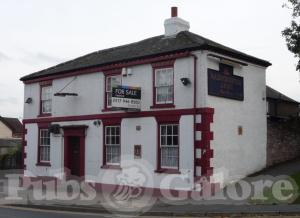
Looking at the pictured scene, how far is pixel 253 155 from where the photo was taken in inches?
824

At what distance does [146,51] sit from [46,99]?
691 centimetres

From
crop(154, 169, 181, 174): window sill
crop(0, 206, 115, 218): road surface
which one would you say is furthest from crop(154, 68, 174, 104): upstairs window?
crop(0, 206, 115, 218): road surface

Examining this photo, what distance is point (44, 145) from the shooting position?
2505 centimetres

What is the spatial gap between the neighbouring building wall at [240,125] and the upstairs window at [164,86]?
139 centimetres

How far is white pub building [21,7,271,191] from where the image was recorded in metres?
18.6

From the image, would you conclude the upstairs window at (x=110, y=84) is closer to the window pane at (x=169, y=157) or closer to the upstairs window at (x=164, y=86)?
the upstairs window at (x=164, y=86)

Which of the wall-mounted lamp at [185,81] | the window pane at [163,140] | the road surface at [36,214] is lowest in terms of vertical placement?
the road surface at [36,214]

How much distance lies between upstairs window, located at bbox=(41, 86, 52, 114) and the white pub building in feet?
0.52

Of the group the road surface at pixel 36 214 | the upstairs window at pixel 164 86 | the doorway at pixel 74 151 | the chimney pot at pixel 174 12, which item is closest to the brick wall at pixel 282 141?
the upstairs window at pixel 164 86

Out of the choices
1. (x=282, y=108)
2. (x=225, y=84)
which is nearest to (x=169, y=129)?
(x=225, y=84)

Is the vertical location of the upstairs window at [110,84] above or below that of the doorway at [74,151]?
above

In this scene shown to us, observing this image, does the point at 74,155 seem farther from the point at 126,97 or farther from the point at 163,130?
the point at 163,130

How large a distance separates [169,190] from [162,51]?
17.6 feet

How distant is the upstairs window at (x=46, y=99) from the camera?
2498cm
